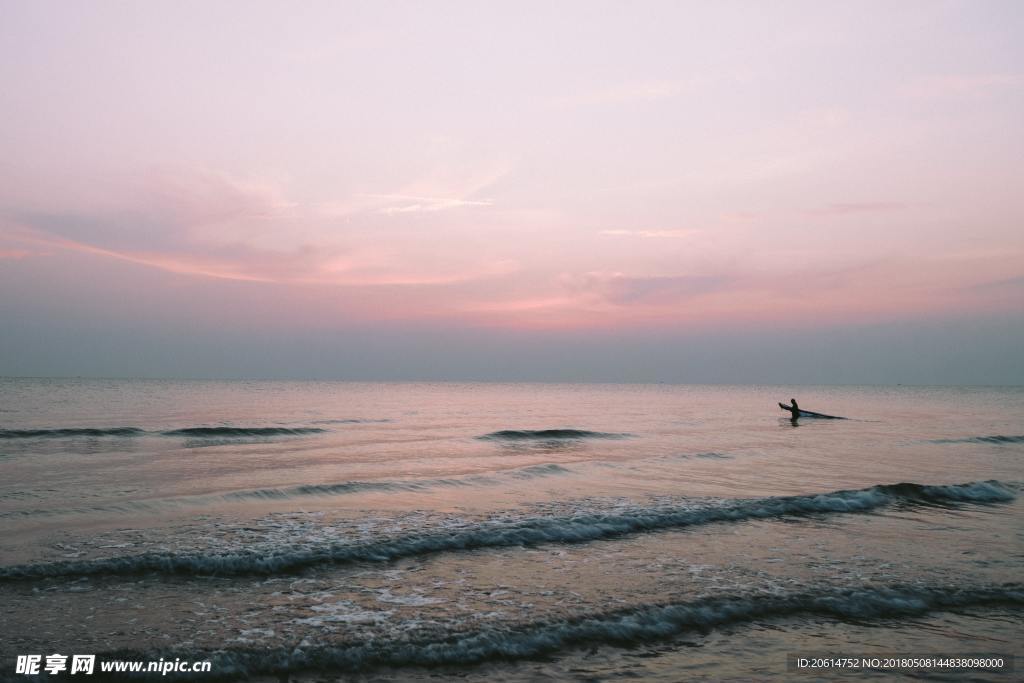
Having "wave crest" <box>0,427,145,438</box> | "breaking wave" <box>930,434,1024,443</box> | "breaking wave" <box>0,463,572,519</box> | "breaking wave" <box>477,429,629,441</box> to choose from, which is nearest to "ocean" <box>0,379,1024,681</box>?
"breaking wave" <box>0,463,572,519</box>

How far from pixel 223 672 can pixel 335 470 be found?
17.3 meters

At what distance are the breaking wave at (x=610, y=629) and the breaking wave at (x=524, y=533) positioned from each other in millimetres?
3861

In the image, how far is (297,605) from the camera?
9.54m

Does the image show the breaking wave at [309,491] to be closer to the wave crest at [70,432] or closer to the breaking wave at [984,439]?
the wave crest at [70,432]

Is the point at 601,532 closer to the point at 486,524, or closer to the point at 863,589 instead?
the point at 486,524

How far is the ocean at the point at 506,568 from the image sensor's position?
26.3 ft

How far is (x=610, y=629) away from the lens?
8.77 meters

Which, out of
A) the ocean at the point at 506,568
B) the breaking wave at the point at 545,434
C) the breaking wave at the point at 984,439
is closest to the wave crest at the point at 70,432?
the ocean at the point at 506,568

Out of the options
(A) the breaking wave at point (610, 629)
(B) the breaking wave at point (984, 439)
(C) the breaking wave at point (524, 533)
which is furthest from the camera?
(B) the breaking wave at point (984, 439)

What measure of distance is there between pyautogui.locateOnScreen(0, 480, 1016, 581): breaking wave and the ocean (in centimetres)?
7

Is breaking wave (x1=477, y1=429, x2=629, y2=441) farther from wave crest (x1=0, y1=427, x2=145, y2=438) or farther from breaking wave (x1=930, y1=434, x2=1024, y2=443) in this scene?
wave crest (x1=0, y1=427, x2=145, y2=438)

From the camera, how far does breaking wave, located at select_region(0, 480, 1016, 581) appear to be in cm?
1114

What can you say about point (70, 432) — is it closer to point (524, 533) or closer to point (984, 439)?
point (524, 533)

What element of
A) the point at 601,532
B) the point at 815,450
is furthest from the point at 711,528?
the point at 815,450
